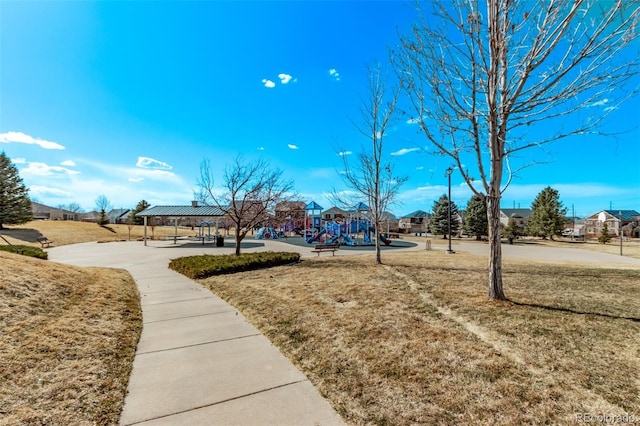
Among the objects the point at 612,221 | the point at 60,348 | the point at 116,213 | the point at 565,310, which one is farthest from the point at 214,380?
the point at 116,213

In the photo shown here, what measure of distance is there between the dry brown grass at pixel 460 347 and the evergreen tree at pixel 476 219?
108ft

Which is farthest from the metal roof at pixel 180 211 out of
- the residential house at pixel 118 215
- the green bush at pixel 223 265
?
the residential house at pixel 118 215

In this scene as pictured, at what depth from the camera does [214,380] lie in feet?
10.8

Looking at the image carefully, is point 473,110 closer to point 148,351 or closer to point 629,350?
point 629,350

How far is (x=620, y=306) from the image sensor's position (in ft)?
17.5

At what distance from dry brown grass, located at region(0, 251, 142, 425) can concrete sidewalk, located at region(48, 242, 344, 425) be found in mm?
222

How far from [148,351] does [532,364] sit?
4757mm

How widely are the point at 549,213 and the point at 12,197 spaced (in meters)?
62.5

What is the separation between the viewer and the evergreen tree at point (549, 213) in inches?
1492

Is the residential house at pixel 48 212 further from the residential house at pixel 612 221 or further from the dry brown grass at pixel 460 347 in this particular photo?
the residential house at pixel 612 221

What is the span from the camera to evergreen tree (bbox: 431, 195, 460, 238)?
133 ft

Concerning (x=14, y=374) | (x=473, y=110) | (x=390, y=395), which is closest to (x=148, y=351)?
(x=14, y=374)

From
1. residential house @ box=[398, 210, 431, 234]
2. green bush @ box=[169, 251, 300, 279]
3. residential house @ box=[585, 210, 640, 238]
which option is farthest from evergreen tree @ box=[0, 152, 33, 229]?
residential house @ box=[585, 210, 640, 238]

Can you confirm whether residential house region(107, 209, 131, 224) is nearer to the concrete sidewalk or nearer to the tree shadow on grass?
the concrete sidewalk
